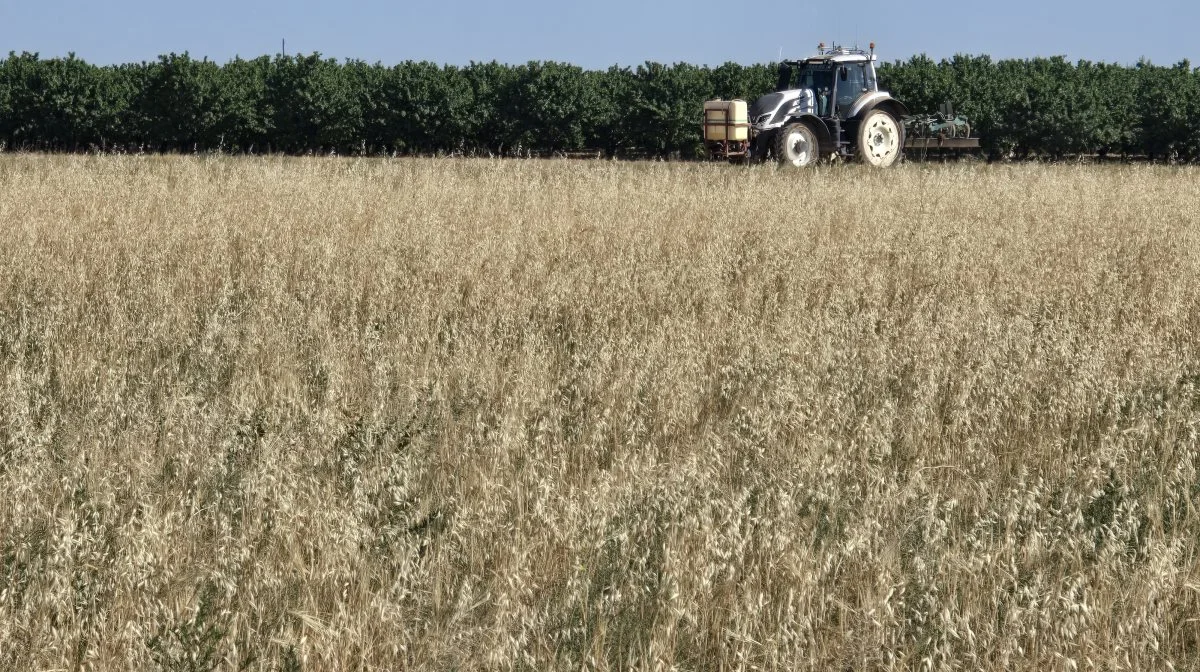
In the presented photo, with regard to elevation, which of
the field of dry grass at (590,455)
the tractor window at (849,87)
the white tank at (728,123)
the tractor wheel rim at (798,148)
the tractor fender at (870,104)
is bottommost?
the field of dry grass at (590,455)

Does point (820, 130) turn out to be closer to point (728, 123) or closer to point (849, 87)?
point (849, 87)

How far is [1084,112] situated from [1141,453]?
31.1 m

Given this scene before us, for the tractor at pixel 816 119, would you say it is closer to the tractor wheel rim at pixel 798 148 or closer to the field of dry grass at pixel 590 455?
the tractor wheel rim at pixel 798 148

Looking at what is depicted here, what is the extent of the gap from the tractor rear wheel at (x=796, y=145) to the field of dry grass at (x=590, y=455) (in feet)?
40.0

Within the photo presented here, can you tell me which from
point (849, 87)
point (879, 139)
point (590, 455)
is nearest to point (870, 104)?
point (849, 87)

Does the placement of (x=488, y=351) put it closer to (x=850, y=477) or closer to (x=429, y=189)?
(x=850, y=477)

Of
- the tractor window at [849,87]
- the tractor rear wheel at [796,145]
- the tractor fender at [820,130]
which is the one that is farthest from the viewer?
the tractor window at [849,87]

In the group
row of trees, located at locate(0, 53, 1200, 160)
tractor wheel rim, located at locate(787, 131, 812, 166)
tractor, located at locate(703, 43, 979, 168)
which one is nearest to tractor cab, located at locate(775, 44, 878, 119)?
tractor, located at locate(703, 43, 979, 168)

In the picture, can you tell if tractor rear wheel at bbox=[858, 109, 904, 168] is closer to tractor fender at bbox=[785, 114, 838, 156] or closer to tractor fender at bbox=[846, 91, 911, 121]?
tractor fender at bbox=[846, 91, 911, 121]

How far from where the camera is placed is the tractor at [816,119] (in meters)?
20.9

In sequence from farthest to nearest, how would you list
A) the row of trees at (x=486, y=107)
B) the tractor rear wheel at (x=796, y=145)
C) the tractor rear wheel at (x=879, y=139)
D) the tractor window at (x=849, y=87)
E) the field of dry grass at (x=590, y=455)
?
the row of trees at (x=486, y=107), the tractor window at (x=849, y=87), the tractor rear wheel at (x=879, y=139), the tractor rear wheel at (x=796, y=145), the field of dry grass at (x=590, y=455)

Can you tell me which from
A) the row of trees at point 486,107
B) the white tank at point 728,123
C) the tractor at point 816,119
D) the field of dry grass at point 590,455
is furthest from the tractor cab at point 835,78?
the field of dry grass at point 590,455

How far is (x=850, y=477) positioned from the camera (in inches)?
156

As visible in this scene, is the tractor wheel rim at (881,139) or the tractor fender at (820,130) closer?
the tractor fender at (820,130)
